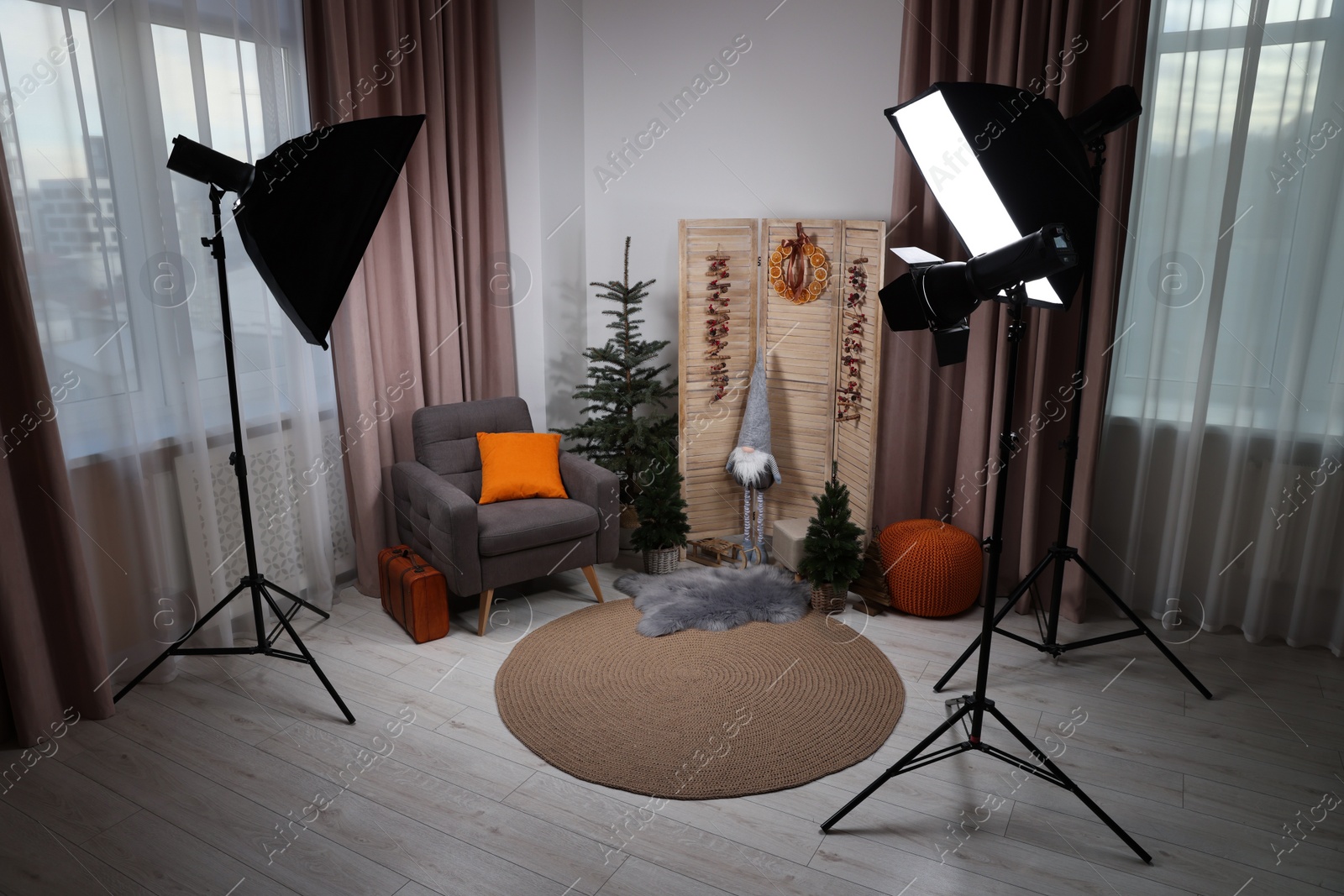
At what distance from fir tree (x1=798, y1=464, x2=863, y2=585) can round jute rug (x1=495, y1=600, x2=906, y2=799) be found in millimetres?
189

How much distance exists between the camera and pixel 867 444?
380 cm

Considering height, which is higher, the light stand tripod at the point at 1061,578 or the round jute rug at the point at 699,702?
the light stand tripod at the point at 1061,578

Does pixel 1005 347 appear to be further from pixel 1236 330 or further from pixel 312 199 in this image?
pixel 312 199

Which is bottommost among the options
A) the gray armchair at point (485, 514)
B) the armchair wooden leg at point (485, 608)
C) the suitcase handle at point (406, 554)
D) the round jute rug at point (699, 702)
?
the round jute rug at point (699, 702)

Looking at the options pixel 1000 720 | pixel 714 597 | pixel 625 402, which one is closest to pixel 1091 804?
pixel 1000 720

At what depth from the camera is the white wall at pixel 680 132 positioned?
3.87 m

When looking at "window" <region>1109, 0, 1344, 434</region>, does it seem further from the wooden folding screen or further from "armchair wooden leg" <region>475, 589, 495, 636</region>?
"armchair wooden leg" <region>475, 589, 495, 636</region>

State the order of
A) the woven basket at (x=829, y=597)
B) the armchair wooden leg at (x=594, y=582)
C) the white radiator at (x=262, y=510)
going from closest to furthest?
1. the white radiator at (x=262, y=510)
2. the woven basket at (x=829, y=597)
3. the armchair wooden leg at (x=594, y=582)

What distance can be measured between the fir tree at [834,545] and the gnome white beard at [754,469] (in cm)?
38

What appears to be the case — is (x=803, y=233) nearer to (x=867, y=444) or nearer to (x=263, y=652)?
(x=867, y=444)

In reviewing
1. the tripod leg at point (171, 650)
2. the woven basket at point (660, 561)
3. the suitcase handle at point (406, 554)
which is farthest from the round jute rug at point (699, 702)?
the tripod leg at point (171, 650)

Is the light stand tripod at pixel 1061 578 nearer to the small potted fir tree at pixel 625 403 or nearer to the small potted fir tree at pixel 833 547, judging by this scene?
the small potted fir tree at pixel 833 547

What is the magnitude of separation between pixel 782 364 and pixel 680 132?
4.04 feet

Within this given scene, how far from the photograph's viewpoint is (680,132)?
425cm
